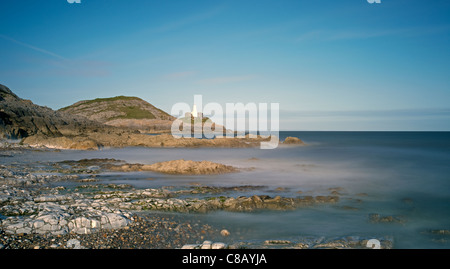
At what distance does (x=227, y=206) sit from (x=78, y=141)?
91.4ft

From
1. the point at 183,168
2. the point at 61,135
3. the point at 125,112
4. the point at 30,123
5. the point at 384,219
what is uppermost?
the point at 125,112

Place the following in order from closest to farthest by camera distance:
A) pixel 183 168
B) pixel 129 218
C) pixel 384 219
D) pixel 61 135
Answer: pixel 129 218
pixel 384 219
pixel 183 168
pixel 61 135

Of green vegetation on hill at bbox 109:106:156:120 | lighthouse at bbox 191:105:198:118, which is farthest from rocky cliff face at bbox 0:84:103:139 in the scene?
lighthouse at bbox 191:105:198:118

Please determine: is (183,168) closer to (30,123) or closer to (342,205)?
(342,205)

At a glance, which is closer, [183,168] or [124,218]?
[124,218]

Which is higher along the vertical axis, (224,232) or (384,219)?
(224,232)

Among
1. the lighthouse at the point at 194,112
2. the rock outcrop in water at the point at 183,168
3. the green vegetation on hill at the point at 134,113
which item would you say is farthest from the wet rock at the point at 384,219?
the lighthouse at the point at 194,112

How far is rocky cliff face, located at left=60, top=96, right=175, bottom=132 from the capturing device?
108250 millimetres

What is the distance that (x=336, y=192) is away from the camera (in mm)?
12547

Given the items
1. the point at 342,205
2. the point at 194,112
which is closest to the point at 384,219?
the point at 342,205

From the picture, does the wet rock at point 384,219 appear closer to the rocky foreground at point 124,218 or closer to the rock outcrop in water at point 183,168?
the rocky foreground at point 124,218

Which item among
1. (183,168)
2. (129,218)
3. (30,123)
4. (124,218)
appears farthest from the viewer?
(30,123)

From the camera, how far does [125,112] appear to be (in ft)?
422

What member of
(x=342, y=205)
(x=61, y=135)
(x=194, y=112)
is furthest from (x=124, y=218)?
(x=194, y=112)
